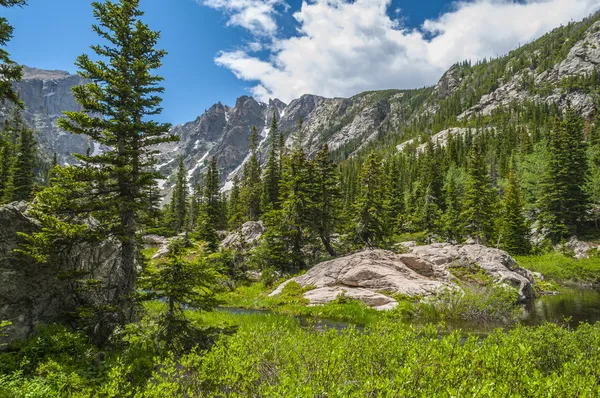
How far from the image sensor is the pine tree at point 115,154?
12.0 metres

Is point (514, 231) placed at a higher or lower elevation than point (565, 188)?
lower

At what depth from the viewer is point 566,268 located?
36.9m

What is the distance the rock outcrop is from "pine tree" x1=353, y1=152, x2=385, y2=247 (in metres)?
4.31

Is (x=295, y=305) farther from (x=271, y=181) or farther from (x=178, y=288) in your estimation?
(x=271, y=181)

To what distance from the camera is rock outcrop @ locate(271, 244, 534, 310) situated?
21.8 m

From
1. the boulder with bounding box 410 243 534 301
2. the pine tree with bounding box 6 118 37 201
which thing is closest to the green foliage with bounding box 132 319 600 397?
the boulder with bounding box 410 243 534 301

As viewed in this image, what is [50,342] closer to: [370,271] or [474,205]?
[370,271]

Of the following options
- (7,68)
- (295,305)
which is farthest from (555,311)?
(7,68)

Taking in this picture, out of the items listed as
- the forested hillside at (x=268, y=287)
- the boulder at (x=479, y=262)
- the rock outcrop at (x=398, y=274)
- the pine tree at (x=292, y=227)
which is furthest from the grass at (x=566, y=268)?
the pine tree at (x=292, y=227)

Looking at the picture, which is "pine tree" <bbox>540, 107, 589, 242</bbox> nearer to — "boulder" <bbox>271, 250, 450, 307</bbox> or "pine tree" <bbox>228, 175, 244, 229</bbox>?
"boulder" <bbox>271, 250, 450, 307</bbox>

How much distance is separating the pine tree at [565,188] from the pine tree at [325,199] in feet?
122

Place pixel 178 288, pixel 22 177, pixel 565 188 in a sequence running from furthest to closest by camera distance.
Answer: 1. pixel 565 188
2. pixel 22 177
3. pixel 178 288

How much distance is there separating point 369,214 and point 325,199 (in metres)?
4.66

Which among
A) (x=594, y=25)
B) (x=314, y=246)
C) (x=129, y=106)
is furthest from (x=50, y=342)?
(x=594, y=25)
